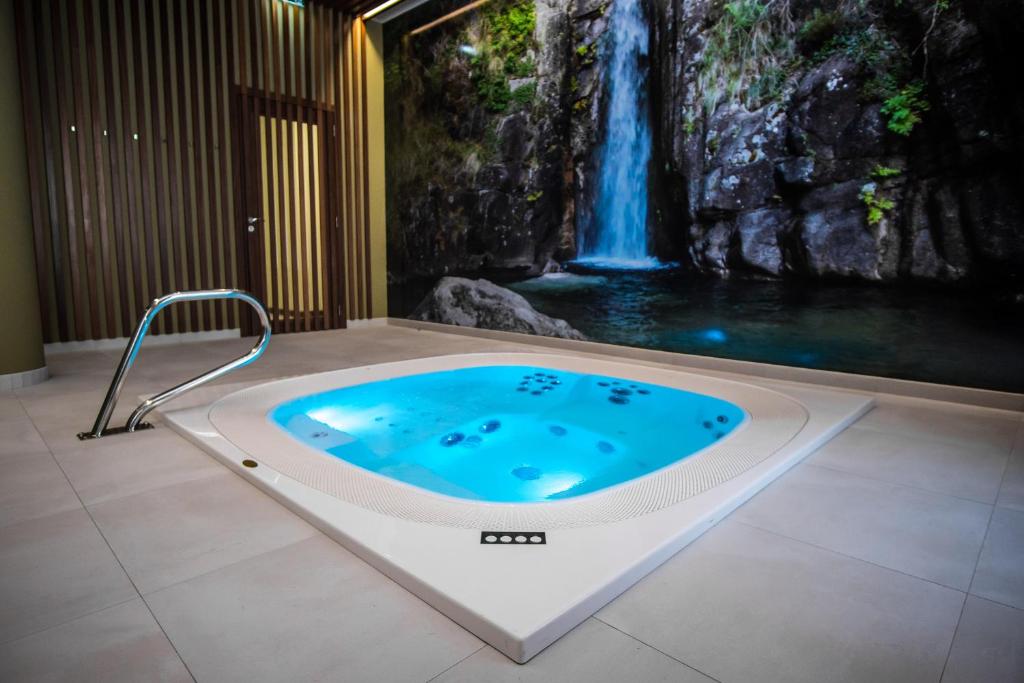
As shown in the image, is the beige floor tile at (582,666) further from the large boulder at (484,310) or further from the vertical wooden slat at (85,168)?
the vertical wooden slat at (85,168)

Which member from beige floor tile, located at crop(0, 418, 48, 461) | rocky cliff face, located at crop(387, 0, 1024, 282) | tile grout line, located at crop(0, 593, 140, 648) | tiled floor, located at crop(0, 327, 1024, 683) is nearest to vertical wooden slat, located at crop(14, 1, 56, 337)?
beige floor tile, located at crop(0, 418, 48, 461)

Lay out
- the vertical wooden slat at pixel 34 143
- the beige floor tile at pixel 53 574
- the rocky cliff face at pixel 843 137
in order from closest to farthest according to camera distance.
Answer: the beige floor tile at pixel 53 574, the rocky cliff face at pixel 843 137, the vertical wooden slat at pixel 34 143

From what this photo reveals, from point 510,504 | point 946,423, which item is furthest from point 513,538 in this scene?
point 946,423

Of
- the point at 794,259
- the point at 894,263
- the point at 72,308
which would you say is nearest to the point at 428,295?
the point at 72,308

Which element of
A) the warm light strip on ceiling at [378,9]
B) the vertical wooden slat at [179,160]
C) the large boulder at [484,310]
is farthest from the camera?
the warm light strip on ceiling at [378,9]

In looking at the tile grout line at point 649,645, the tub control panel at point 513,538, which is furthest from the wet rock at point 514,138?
the tile grout line at point 649,645

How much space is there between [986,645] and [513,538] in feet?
3.19

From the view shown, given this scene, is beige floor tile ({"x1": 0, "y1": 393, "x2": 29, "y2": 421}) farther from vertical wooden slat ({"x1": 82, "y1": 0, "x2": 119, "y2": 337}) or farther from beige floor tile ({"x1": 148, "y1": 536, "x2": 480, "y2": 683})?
beige floor tile ({"x1": 148, "y1": 536, "x2": 480, "y2": 683})

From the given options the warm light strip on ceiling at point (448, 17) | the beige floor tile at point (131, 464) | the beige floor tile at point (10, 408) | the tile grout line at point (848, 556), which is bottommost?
the beige floor tile at point (10, 408)

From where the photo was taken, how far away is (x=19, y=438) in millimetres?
2391

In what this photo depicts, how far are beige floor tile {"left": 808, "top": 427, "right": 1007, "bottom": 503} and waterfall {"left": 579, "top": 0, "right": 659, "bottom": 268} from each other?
2.21 metres

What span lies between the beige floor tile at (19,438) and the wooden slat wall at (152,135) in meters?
2.32

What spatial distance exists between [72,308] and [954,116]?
6.07 meters

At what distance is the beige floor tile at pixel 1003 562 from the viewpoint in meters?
1.30
